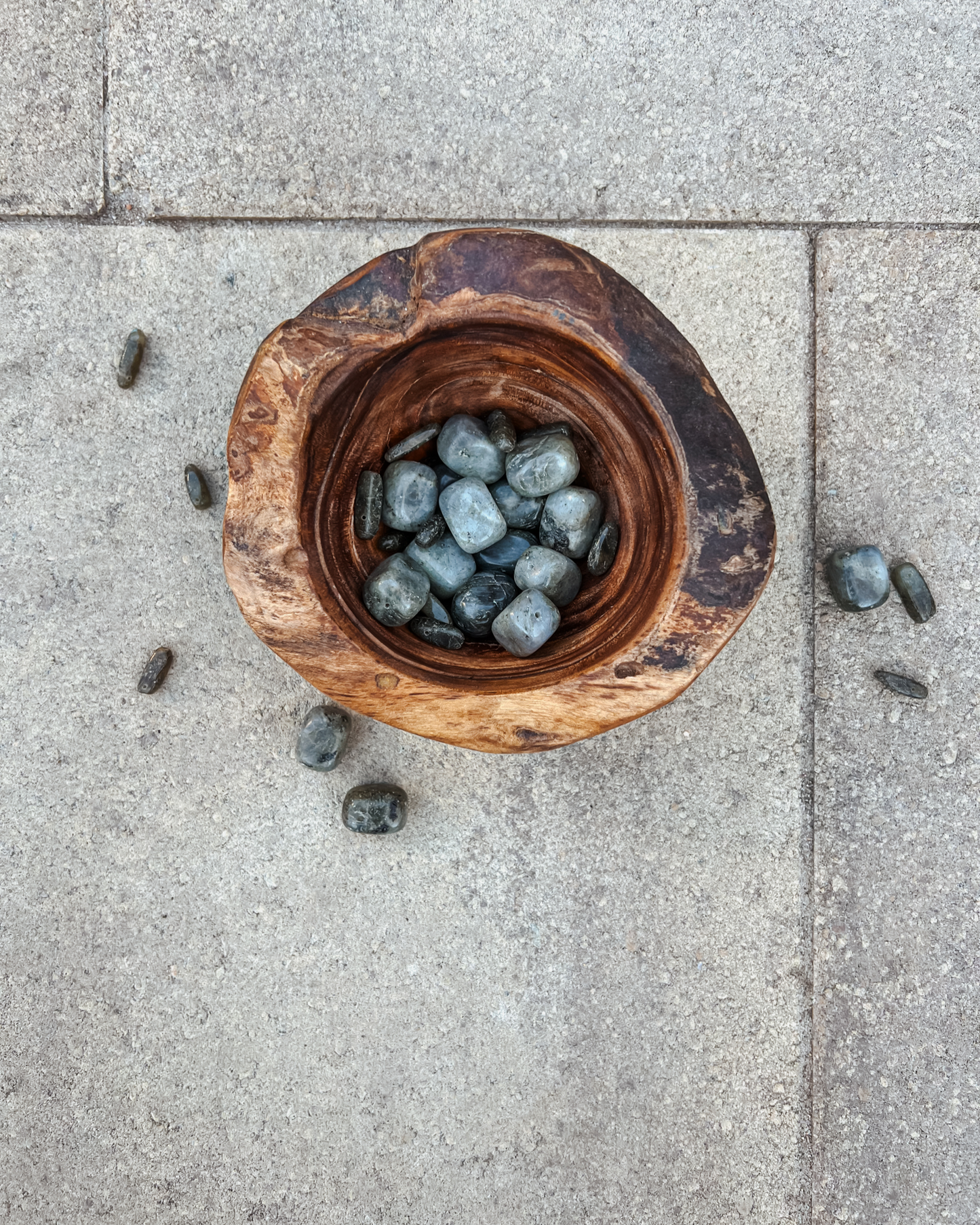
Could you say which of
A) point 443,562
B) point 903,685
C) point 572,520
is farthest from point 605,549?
point 903,685

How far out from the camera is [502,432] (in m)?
1.48

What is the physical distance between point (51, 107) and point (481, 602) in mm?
1513

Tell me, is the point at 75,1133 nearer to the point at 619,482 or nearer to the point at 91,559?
the point at 91,559

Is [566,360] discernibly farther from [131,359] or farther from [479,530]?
[131,359]

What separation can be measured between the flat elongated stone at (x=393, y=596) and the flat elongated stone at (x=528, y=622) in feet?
0.48

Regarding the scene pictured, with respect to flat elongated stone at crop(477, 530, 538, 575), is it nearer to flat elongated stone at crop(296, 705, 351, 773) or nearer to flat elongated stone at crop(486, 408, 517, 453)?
flat elongated stone at crop(486, 408, 517, 453)

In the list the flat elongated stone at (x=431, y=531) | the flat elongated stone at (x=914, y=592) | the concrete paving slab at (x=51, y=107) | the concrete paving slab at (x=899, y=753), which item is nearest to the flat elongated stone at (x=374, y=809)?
the flat elongated stone at (x=431, y=531)

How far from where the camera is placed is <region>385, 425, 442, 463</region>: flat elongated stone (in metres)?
1.47

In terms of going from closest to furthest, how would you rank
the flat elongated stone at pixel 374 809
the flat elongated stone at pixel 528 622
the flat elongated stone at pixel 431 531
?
the flat elongated stone at pixel 528 622 → the flat elongated stone at pixel 431 531 → the flat elongated stone at pixel 374 809

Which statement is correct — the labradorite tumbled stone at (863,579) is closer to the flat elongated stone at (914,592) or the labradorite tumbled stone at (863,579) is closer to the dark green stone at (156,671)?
the flat elongated stone at (914,592)

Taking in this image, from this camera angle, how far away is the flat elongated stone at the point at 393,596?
1.40 metres

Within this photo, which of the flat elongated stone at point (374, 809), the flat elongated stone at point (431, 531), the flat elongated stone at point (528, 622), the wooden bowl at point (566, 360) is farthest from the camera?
the flat elongated stone at point (374, 809)

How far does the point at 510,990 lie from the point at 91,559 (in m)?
1.32

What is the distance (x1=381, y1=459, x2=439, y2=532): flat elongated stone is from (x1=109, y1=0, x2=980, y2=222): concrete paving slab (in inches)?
28.7
